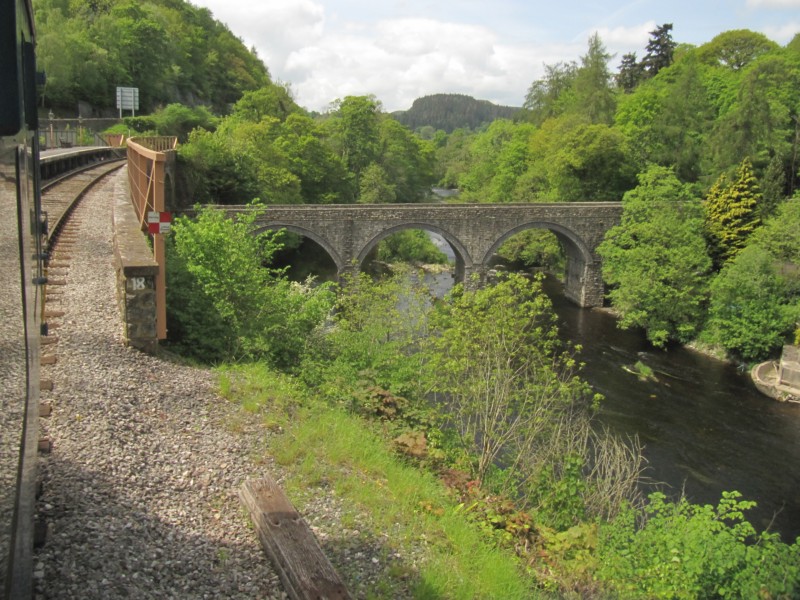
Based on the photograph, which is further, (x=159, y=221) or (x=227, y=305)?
(x=227, y=305)

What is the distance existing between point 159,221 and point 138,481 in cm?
388

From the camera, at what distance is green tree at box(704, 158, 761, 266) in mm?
27422

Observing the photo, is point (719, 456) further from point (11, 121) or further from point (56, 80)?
point (56, 80)

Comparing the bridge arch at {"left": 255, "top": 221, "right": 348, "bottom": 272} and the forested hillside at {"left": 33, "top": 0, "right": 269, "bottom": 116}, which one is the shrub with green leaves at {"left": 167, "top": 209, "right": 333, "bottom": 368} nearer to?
the bridge arch at {"left": 255, "top": 221, "right": 348, "bottom": 272}

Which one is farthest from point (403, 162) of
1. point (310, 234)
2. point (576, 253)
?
point (310, 234)

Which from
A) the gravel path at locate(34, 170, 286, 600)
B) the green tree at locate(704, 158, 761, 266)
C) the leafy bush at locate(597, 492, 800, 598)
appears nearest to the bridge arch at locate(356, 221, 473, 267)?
Result: the green tree at locate(704, 158, 761, 266)

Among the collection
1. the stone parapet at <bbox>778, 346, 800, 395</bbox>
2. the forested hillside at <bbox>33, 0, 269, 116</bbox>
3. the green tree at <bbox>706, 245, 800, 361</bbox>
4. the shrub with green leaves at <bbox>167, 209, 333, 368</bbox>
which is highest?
the forested hillside at <bbox>33, 0, 269, 116</bbox>

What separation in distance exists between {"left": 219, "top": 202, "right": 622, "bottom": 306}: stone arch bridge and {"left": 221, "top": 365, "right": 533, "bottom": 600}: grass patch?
21525 mm

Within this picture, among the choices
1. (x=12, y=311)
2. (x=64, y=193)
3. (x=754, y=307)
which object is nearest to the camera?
(x=12, y=311)

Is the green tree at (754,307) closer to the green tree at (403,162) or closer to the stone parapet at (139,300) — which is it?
the stone parapet at (139,300)

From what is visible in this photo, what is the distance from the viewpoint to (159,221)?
798cm

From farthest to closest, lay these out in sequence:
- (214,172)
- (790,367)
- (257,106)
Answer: (257,106) < (214,172) < (790,367)

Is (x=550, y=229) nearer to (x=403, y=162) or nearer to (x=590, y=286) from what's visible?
(x=590, y=286)

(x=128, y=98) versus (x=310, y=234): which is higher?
(x=128, y=98)
